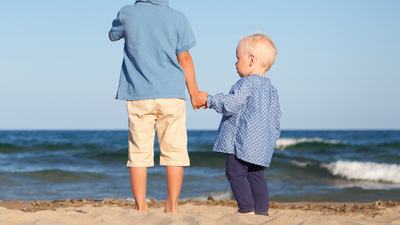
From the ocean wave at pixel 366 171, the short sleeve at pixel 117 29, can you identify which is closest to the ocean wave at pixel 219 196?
the short sleeve at pixel 117 29

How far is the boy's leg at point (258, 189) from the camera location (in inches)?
104

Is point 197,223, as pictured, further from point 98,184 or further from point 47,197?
point 98,184

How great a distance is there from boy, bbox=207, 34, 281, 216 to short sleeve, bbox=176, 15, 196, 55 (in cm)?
41

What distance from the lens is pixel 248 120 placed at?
2.51 meters

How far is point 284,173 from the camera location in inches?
Result: 317

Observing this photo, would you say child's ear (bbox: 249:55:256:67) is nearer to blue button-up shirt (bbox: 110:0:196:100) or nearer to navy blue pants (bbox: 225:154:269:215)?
blue button-up shirt (bbox: 110:0:196:100)

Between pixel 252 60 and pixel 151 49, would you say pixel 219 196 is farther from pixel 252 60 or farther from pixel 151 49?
pixel 151 49

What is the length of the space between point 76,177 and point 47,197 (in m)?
2.15

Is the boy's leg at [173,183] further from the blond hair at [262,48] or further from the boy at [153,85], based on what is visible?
the blond hair at [262,48]

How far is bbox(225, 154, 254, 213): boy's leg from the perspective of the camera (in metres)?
2.53

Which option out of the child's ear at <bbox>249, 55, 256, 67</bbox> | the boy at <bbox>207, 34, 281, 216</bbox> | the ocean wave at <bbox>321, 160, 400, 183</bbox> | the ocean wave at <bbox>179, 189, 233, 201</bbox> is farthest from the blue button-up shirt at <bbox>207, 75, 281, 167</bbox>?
the ocean wave at <bbox>321, 160, 400, 183</bbox>

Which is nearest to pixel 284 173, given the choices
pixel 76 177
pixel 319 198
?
pixel 319 198

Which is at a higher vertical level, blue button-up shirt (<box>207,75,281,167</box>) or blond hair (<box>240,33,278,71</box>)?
blond hair (<box>240,33,278,71</box>)

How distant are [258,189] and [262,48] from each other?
1.09 metres
